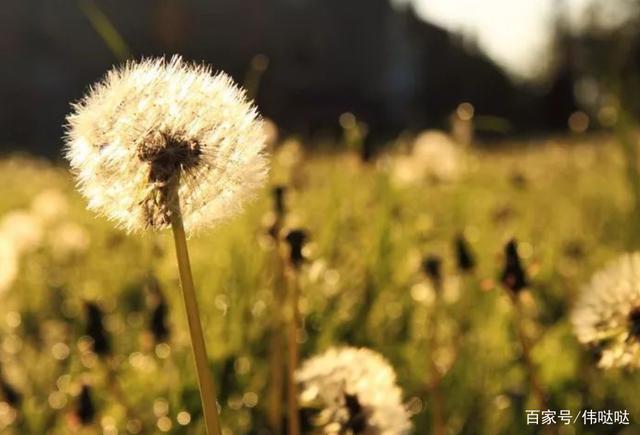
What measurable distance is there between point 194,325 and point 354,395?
41 cm

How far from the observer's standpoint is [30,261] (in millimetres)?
3127

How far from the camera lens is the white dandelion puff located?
3.40 feet

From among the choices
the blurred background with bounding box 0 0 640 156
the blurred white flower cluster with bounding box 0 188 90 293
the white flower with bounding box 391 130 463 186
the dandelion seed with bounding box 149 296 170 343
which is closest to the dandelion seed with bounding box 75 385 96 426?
the dandelion seed with bounding box 149 296 170 343

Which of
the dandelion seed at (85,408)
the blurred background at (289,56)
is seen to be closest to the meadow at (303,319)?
the dandelion seed at (85,408)

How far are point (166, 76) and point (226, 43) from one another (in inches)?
949

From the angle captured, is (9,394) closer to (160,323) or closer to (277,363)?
(160,323)

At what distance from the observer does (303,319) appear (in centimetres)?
192

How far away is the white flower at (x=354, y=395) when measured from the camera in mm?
1038

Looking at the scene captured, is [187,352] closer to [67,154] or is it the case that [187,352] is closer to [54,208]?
[67,154]

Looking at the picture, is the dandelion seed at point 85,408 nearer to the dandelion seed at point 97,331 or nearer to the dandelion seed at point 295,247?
the dandelion seed at point 97,331

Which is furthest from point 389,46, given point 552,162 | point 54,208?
point 54,208

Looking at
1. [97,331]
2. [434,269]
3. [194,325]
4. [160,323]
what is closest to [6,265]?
[160,323]

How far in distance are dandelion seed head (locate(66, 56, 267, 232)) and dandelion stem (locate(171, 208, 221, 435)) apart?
0.24 feet

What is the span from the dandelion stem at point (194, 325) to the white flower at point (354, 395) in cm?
33
